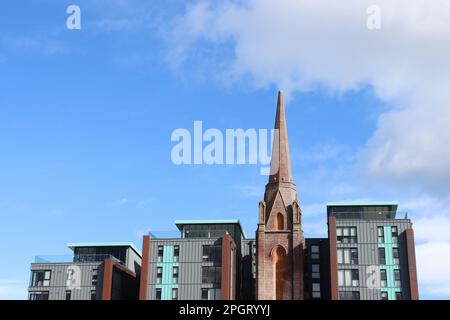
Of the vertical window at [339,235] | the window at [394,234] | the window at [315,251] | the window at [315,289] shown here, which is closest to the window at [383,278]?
the window at [394,234]

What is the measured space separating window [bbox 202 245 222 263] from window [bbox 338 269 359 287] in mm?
17167

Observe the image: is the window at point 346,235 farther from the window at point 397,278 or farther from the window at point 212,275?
the window at point 212,275

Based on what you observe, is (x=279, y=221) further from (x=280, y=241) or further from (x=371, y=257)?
(x=371, y=257)

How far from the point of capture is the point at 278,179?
95.8 meters

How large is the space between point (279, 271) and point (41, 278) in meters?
34.9

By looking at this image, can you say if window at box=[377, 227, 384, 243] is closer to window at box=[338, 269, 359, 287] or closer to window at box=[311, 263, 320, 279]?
window at box=[338, 269, 359, 287]

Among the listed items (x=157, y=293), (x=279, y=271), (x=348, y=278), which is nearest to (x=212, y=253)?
(x=157, y=293)

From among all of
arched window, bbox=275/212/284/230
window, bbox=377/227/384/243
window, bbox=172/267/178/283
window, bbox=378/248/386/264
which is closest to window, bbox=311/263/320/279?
arched window, bbox=275/212/284/230

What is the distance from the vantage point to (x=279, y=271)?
8950 cm

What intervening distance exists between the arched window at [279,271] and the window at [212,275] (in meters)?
8.04

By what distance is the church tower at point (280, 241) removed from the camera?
288ft
